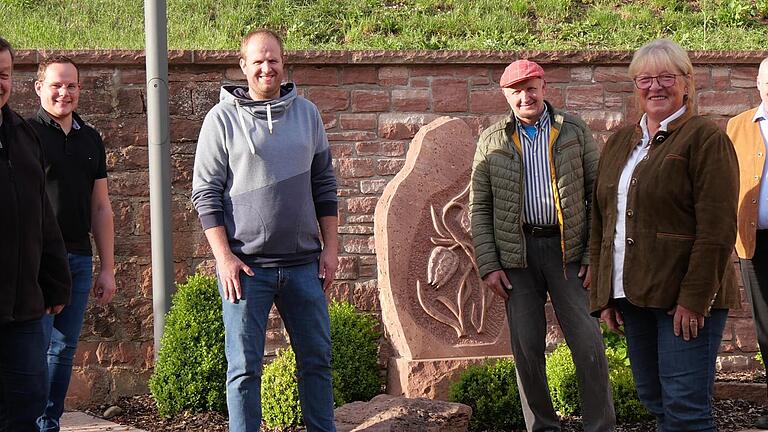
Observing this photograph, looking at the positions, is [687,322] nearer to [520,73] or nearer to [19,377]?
[520,73]

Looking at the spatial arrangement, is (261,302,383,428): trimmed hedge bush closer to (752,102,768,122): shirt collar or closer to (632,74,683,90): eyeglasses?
(752,102,768,122): shirt collar

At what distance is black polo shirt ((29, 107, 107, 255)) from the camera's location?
15.7 ft

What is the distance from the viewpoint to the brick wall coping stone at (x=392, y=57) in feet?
21.8

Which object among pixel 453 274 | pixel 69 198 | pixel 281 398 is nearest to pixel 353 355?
pixel 281 398

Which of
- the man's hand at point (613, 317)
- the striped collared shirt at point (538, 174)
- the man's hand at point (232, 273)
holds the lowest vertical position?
the man's hand at point (613, 317)

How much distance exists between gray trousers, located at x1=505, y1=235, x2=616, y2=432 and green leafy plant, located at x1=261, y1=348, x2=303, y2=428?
1.47 m

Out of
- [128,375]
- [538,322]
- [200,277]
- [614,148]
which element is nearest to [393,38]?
[200,277]

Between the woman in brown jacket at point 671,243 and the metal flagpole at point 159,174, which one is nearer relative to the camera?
the woman in brown jacket at point 671,243

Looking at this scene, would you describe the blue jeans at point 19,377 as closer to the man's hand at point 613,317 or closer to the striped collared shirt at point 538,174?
the man's hand at point 613,317

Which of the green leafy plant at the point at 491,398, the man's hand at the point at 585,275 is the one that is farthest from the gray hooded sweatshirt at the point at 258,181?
the green leafy plant at the point at 491,398

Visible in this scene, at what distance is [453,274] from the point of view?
19.6ft

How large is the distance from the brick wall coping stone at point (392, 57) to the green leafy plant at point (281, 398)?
2.19 meters

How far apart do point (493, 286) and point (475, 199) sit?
1.41 feet

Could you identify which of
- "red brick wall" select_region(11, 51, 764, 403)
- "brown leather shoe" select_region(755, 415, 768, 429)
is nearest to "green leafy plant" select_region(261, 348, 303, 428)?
"red brick wall" select_region(11, 51, 764, 403)
